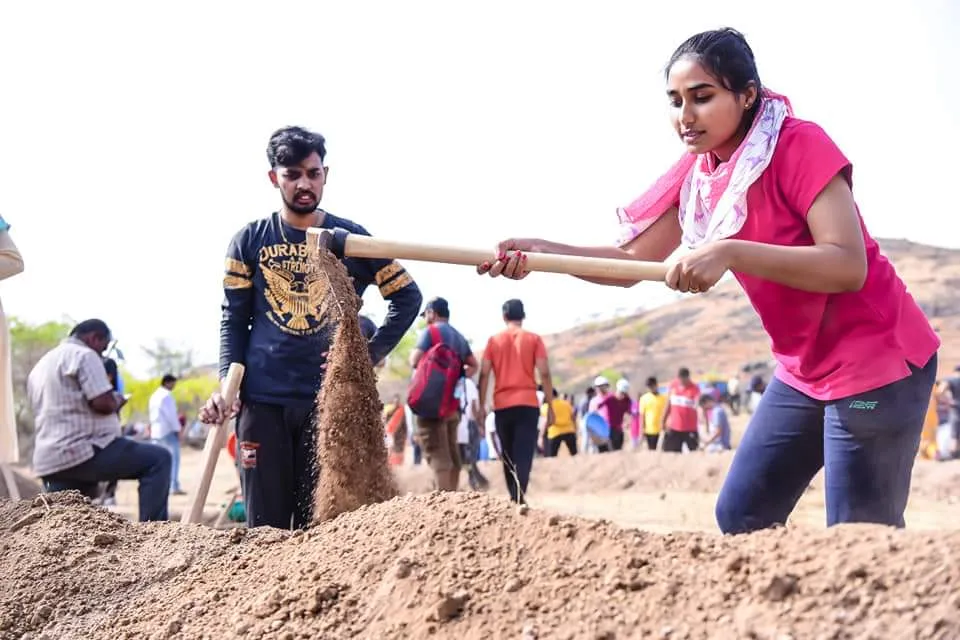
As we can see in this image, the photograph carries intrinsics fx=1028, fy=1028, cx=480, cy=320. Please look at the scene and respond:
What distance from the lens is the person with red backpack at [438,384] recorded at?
25.2ft

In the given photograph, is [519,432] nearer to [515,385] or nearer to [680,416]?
[515,385]

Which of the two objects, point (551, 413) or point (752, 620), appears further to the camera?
point (551, 413)

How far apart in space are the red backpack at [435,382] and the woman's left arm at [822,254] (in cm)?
516

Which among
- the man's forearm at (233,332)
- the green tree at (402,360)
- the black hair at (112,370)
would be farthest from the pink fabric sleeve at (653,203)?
the green tree at (402,360)

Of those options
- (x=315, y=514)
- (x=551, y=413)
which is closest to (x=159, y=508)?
(x=315, y=514)

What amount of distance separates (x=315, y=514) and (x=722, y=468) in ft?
31.0

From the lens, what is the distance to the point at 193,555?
3338 millimetres

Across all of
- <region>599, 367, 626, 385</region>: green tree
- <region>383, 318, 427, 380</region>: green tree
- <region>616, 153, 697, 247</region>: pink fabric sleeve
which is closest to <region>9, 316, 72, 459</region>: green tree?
<region>383, 318, 427, 380</region>: green tree

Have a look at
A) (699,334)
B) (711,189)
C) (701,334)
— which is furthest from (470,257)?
(699,334)

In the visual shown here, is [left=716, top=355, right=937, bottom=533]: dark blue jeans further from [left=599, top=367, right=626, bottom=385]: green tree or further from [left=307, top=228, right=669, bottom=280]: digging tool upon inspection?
[left=599, top=367, right=626, bottom=385]: green tree

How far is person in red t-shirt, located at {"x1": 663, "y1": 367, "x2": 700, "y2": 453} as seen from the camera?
1367 centimetres

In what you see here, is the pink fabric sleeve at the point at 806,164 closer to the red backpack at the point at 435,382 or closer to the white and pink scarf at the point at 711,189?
the white and pink scarf at the point at 711,189

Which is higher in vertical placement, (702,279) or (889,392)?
(702,279)

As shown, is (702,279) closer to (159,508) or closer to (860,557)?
(860,557)
